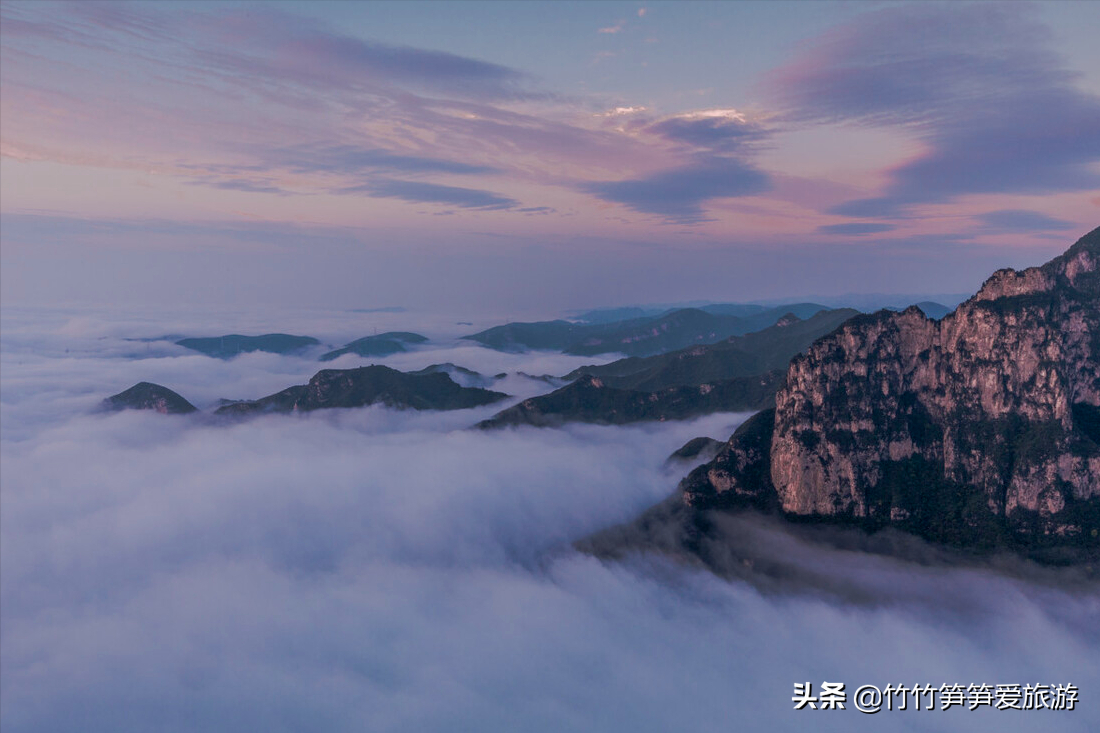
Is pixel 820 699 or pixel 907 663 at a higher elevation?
pixel 820 699

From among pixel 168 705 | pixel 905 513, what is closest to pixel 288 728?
pixel 168 705

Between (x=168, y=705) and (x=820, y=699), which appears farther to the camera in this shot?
(x=168, y=705)

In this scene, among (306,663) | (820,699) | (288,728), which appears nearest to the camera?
(820,699)

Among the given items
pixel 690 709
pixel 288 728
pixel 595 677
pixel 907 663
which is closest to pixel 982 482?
pixel 907 663

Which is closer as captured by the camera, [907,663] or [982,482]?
[907,663]

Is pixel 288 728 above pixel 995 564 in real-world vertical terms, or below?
below

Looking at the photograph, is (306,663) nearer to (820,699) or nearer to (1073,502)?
(820,699)

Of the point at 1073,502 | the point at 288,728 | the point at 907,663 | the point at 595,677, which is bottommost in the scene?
the point at 288,728

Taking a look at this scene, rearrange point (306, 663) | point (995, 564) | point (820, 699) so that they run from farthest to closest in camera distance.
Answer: point (306, 663)
point (995, 564)
point (820, 699)

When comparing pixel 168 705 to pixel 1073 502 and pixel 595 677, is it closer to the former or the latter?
pixel 595 677
